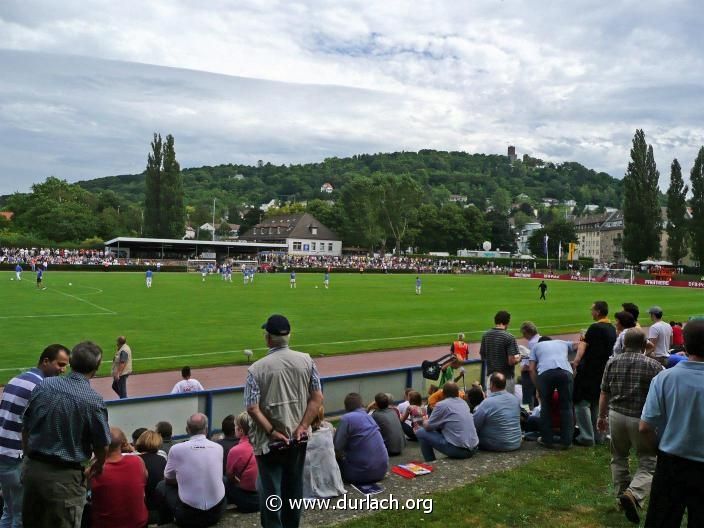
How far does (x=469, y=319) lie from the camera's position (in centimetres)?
3094

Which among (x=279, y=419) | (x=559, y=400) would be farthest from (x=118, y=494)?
(x=559, y=400)

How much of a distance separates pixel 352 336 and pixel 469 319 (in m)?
8.97

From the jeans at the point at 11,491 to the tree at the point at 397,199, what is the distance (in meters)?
109

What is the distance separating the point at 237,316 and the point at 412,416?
20384mm

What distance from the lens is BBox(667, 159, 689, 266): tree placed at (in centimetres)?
8356

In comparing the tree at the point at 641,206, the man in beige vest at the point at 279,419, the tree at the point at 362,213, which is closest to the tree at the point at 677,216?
the tree at the point at 641,206

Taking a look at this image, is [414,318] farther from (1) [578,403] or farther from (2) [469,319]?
(1) [578,403]

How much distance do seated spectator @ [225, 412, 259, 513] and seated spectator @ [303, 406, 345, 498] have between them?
0.60 metres

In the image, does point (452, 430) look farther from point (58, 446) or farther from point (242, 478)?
point (58, 446)

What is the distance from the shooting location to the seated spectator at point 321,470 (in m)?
6.89

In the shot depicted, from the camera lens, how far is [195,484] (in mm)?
6199

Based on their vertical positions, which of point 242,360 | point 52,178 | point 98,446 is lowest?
point 242,360

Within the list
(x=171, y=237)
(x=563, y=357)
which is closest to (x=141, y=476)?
(x=563, y=357)

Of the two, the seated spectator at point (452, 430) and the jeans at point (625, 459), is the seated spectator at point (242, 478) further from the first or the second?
the jeans at point (625, 459)
